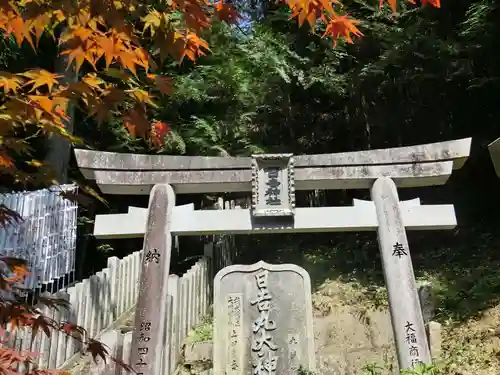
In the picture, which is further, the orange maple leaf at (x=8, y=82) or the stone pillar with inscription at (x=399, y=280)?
the stone pillar with inscription at (x=399, y=280)

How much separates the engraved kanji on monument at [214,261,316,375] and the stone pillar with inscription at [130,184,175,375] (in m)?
0.84

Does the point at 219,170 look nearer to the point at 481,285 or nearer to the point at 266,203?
the point at 266,203

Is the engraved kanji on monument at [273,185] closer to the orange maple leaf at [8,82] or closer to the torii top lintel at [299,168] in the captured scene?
the torii top lintel at [299,168]

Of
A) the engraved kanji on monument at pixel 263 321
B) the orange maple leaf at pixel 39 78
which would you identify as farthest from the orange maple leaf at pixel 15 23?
the engraved kanji on monument at pixel 263 321

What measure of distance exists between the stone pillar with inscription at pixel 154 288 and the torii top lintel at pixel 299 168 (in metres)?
0.26

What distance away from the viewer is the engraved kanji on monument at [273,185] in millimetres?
4914

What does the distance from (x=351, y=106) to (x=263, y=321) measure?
686 cm

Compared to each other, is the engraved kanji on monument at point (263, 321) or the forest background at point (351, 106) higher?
the forest background at point (351, 106)

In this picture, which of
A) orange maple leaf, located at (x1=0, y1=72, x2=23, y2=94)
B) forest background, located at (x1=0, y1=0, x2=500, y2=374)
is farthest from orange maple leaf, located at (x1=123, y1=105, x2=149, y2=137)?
forest background, located at (x1=0, y1=0, x2=500, y2=374)

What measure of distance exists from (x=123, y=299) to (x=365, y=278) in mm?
4503

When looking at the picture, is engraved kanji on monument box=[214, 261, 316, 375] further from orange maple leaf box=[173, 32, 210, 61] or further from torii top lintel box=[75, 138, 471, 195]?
orange maple leaf box=[173, 32, 210, 61]

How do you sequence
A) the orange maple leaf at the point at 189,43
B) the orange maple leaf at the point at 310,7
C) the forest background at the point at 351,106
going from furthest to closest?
the forest background at the point at 351,106 → the orange maple leaf at the point at 189,43 → the orange maple leaf at the point at 310,7

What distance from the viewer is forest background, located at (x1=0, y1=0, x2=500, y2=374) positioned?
27.9 ft

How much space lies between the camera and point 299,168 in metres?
5.12
